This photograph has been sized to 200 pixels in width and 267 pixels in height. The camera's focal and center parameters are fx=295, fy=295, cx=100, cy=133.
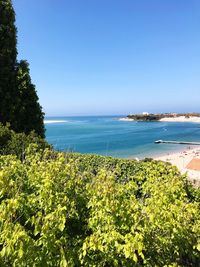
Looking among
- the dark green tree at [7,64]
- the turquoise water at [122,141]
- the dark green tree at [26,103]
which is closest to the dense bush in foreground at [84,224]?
the dark green tree at [7,64]

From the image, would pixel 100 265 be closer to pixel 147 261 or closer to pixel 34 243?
pixel 147 261

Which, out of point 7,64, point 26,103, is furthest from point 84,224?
point 7,64

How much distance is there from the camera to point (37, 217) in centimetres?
548

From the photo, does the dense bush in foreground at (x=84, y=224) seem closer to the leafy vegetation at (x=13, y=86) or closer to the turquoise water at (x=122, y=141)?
the leafy vegetation at (x=13, y=86)

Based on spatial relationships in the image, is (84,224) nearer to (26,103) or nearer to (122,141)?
(26,103)

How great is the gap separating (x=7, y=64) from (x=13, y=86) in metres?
1.64

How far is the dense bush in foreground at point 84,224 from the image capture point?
15.8 feet

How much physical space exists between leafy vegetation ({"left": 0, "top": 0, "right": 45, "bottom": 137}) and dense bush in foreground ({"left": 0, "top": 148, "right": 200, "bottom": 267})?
13942 mm

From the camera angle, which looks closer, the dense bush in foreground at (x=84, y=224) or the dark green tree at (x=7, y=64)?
the dense bush in foreground at (x=84, y=224)

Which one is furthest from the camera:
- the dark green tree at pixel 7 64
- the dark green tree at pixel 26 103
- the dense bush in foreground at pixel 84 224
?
the dark green tree at pixel 26 103

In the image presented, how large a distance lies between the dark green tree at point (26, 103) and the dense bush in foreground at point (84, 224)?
1411 cm

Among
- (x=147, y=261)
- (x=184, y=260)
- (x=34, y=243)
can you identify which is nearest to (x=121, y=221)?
(x=147, y=261)

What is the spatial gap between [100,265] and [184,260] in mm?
3286

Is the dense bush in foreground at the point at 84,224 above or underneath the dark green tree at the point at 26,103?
underneath
